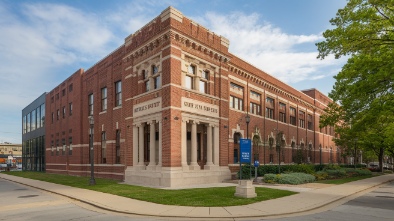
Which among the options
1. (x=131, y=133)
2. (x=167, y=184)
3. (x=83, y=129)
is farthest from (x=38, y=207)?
(x=83, y=129)

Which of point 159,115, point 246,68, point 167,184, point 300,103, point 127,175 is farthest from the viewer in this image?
point 300,103

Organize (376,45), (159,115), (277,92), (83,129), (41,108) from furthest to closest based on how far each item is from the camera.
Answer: (41,108) → (277,92) → (83,129) → (159,115) → (376,45)

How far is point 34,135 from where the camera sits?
52750mm

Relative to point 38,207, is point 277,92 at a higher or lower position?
higher

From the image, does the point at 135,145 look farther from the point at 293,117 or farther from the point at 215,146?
the point at 293,117

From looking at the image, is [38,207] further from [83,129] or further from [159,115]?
[83,129]

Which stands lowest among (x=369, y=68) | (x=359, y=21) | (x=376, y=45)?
(x=369, y=68)

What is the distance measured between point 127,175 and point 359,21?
19274 mm

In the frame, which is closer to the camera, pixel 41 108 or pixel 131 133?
pixel 131 133

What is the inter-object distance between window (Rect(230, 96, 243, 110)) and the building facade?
111ft

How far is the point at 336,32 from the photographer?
1708 centimetres

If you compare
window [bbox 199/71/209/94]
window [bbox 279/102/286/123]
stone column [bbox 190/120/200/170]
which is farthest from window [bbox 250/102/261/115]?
stone column [bbox 190/120/200/170]

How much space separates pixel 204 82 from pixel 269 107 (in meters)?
13.6

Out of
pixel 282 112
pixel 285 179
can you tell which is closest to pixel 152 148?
pixel 285 179
